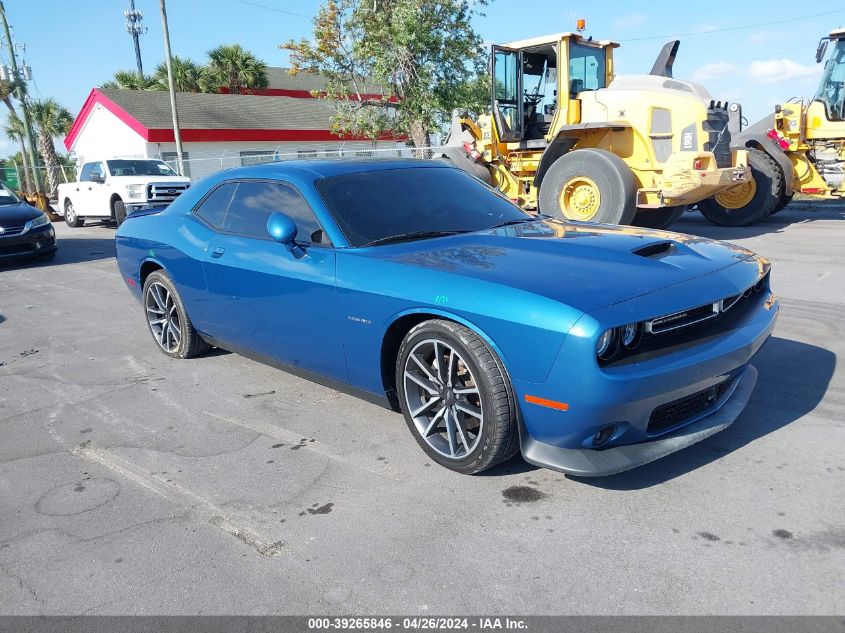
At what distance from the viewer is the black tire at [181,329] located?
17.3 feet

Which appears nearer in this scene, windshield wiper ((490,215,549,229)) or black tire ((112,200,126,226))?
windshield wiper ((490,215,549,229))

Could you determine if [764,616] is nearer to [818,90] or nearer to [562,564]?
[562,564]

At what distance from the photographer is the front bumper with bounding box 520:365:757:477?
9.36 feet

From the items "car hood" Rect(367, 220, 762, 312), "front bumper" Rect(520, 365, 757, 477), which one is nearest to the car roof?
"car hood" Rect(367, 220, 762, 312)

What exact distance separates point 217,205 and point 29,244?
8.20 meters

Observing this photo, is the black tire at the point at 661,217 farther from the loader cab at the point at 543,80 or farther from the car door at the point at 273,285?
the car door at the point at 273,285

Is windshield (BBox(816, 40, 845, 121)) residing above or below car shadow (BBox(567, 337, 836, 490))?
above

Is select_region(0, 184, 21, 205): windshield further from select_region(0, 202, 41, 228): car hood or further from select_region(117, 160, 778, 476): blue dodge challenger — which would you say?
select_region(117, 160, 778, 476): blue dodge challenger

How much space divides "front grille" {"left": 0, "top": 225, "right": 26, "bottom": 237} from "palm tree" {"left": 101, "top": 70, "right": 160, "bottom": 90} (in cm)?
2881

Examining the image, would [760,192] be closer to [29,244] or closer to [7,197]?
[29,244]

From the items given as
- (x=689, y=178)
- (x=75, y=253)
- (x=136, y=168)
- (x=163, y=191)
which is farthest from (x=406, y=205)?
(x=136, y=168)

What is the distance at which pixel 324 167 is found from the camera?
14.3 ft

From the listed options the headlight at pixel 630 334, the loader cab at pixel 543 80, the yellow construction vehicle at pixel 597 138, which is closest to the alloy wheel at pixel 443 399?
the headlight at pixel 630 334

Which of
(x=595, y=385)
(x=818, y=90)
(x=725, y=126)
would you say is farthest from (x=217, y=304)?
(x=818, y=90)
